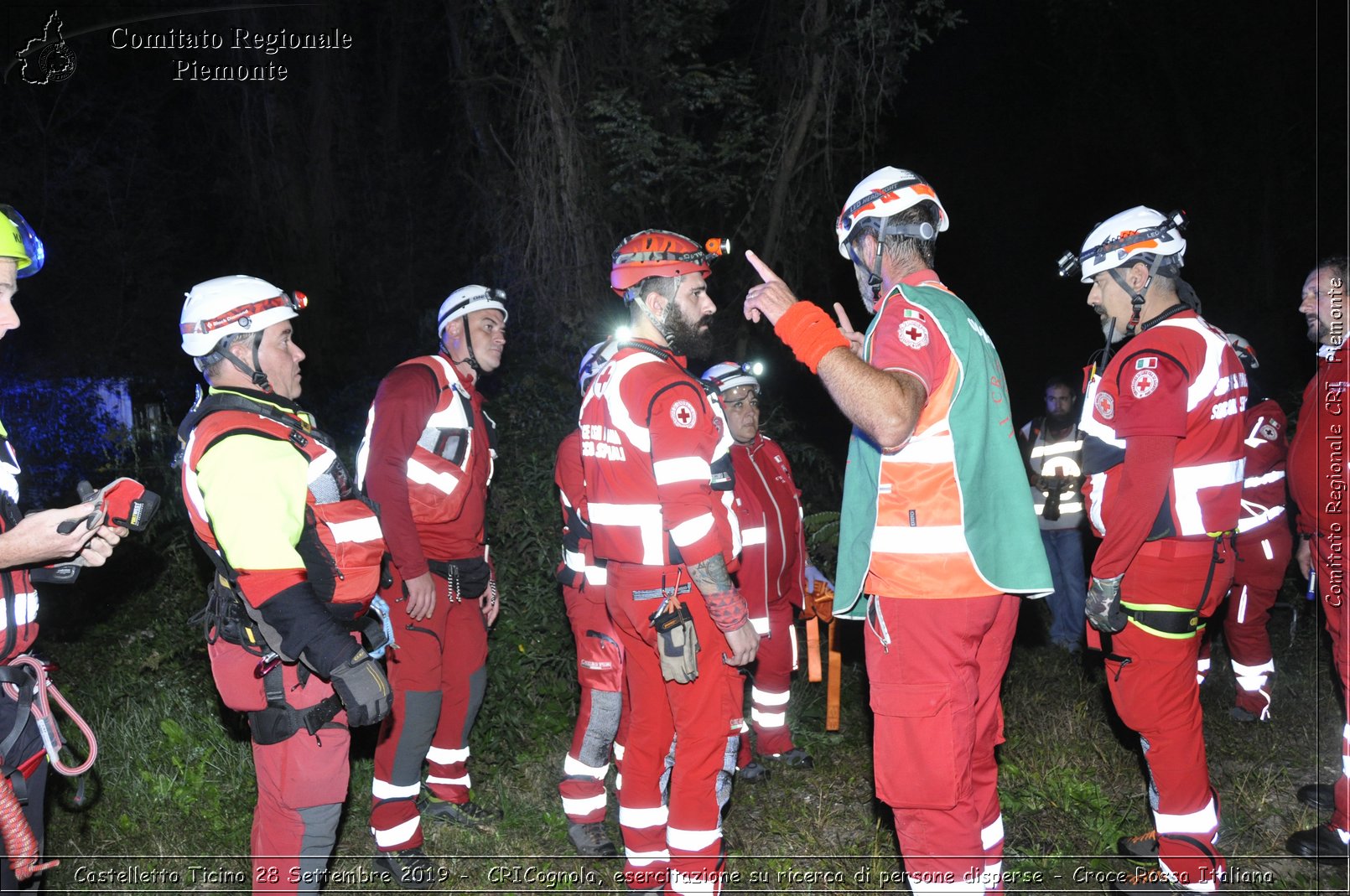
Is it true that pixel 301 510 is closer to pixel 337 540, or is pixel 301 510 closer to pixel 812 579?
pixel 337 540

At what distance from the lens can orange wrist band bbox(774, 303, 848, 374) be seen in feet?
10.3

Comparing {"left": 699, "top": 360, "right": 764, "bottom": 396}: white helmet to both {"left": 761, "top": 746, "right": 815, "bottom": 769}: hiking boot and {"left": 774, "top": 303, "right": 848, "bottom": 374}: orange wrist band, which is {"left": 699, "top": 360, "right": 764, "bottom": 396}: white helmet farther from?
{"left": 774, "top": 303, "right": 848, "bottom": 374}: orange wrist band

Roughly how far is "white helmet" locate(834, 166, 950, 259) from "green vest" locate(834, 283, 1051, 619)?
0.27 meters

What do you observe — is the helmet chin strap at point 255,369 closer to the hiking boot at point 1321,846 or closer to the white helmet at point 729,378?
the white helmet at point 729,378

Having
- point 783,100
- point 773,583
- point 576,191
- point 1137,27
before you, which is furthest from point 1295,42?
point 773,583

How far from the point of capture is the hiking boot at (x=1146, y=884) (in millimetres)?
4273

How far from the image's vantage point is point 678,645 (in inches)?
154

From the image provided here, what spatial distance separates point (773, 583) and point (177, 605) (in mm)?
4106

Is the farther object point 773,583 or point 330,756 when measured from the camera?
point 773,583

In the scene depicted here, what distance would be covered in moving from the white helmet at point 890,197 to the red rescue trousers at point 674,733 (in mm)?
1600

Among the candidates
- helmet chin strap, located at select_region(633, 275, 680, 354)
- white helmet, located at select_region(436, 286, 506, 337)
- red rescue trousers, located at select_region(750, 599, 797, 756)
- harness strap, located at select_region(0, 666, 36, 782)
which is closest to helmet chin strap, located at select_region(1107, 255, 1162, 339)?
helmet chin strap, located at select_region(633, 275, 680, 354)

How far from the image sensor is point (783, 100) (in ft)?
28.4

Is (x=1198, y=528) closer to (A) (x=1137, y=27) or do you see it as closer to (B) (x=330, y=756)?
(B) (x=330, y=756)

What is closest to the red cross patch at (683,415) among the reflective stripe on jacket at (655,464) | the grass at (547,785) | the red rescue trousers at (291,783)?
the reflective stripe on jacket at (655,464)
